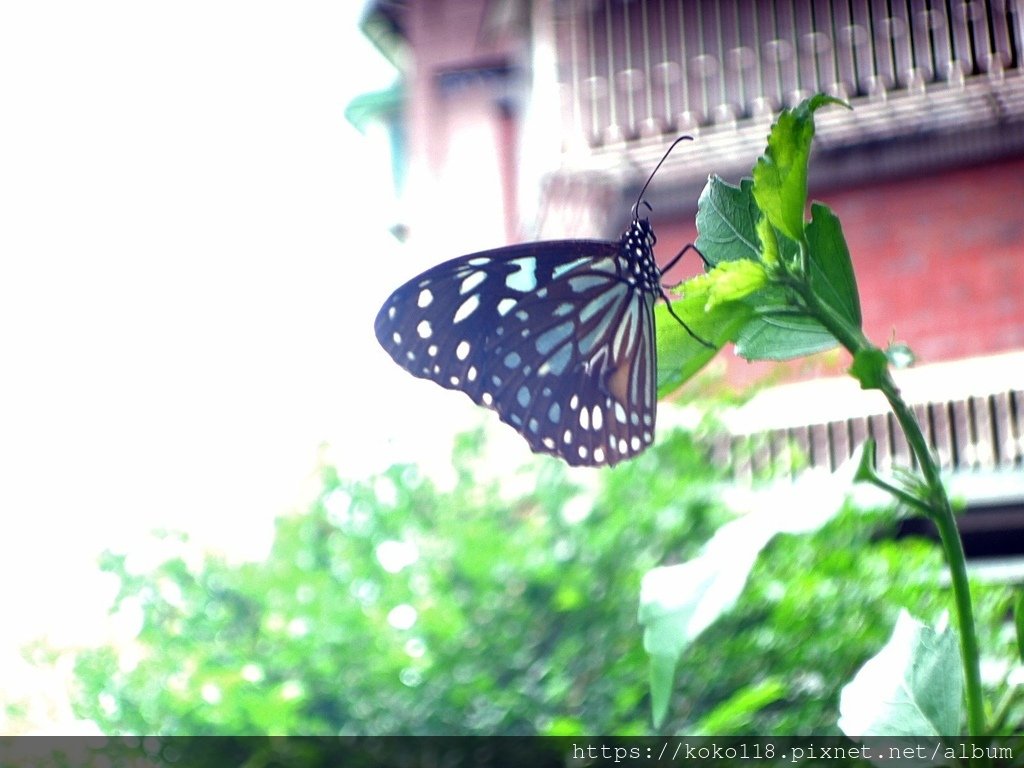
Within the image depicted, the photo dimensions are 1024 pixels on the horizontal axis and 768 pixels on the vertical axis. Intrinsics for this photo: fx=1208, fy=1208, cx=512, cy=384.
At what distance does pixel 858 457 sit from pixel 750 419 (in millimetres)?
1833

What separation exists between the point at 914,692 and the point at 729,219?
8.9 inches

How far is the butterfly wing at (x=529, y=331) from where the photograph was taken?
967 millimetres

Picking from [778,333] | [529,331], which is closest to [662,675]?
[778,333]

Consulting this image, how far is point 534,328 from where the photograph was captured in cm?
99

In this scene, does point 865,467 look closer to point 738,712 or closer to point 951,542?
point 951,542

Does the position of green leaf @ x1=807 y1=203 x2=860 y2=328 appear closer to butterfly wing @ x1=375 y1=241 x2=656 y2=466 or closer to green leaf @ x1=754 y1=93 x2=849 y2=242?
green leaf @ x1=754 y1=93 x2=849 y2=242

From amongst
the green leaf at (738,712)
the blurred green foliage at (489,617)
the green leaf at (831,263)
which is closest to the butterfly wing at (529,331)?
the green leaf at (738,712)

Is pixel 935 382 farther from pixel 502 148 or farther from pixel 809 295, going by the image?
pixel 809 295

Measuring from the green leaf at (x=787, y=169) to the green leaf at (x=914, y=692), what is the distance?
0.60ft

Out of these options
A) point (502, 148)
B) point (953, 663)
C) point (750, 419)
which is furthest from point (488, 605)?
point (502, 148)

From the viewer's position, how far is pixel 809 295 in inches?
20.5

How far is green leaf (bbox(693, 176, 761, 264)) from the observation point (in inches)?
21.9

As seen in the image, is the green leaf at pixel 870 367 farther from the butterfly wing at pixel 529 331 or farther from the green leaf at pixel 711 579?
the butterfly wing at pixel 529 331

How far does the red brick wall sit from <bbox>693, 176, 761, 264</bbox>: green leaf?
2.47 meters
